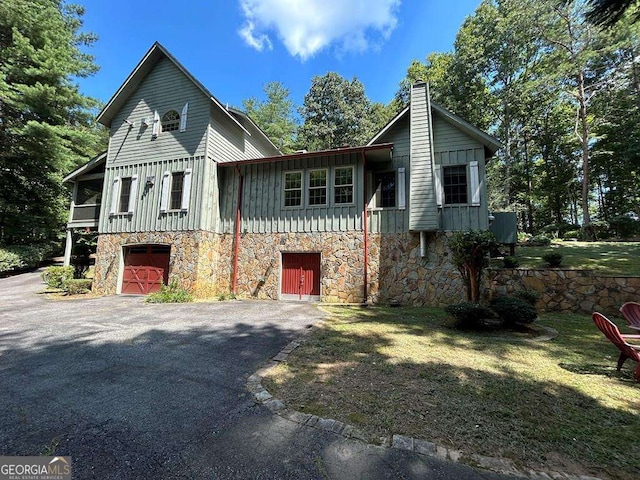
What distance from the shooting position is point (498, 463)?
7.54ft

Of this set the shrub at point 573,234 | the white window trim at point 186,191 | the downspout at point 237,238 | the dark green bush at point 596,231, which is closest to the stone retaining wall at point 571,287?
the downspout at point 237,238

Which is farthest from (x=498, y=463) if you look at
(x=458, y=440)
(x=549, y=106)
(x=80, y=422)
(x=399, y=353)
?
(x=549, y=106)

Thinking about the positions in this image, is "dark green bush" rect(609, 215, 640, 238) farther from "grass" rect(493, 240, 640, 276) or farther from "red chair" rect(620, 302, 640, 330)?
"red chair" rect(620, 302, 640, 330)

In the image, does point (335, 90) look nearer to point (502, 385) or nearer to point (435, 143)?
point (435, 143)

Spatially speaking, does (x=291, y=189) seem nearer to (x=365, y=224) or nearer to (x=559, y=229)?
(x=365, y=224)

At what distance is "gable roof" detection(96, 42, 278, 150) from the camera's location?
12.6 m

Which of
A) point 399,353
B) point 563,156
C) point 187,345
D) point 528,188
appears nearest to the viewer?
point 399,353

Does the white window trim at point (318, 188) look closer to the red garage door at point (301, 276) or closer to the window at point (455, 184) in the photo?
the red garage door at point (301, 276)

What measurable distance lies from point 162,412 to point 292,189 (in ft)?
33.1

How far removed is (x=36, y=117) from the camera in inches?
709

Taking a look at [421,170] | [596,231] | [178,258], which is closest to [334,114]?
[421,170]

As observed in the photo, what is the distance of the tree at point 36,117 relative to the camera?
54.8 ft

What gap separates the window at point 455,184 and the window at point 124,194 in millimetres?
14374

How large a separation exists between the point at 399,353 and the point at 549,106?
95.1ft
